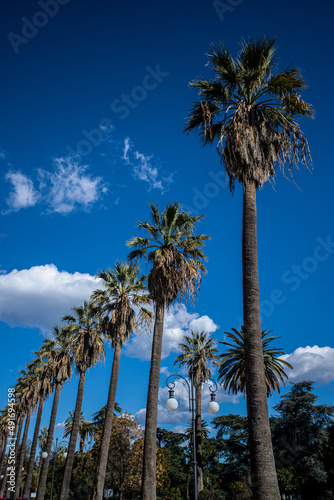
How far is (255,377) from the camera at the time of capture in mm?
8523

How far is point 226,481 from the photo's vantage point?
184ft

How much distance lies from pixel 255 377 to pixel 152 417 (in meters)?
8.61

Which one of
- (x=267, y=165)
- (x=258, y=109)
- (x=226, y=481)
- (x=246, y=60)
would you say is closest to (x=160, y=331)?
(x=267, y=165)

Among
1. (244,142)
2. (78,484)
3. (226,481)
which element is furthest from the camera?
(226,481)

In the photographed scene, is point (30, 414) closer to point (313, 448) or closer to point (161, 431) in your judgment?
point (161, 431)

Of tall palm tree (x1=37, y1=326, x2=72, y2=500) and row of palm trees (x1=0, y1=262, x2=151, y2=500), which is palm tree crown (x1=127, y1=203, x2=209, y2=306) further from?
tall palm tree (x1=37, y1=326, x2=72, y2=500)

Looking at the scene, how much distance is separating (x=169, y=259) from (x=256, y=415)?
10.7m

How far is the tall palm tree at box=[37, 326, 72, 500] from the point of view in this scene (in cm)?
3628

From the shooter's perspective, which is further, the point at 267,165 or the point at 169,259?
the point at 169,259

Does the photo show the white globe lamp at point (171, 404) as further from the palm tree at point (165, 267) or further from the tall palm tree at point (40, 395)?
the tall palm tree at point (40, 395)

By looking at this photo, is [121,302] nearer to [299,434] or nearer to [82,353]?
[82,353]

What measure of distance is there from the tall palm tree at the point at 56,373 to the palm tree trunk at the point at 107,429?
13.0 meters

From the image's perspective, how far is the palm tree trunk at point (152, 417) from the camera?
14.3 m

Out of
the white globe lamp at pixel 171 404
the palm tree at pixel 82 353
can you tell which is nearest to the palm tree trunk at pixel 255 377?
the white globe lamp at pixel 171 404
